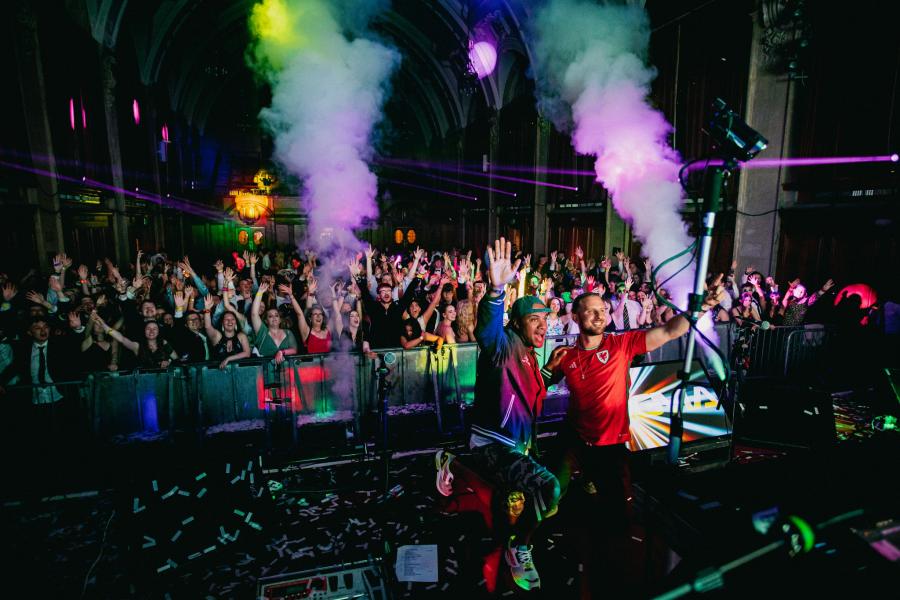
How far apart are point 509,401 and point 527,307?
811mm

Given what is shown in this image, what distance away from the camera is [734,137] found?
2.79m

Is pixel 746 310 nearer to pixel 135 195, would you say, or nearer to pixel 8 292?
pixel 8 292

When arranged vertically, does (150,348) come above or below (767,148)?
below

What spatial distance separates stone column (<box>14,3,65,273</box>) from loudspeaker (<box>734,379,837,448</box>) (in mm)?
15091

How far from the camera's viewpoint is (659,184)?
28.6 ft

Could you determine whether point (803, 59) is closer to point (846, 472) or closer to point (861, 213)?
point (861, 213)

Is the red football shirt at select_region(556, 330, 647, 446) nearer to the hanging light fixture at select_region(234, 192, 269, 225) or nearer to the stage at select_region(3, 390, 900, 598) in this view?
the stage at select_region(3, 390, 900, 598)

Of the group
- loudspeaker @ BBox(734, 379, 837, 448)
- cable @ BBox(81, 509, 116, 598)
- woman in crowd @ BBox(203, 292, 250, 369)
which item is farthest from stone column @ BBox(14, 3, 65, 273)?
loudspeaker @ BBox(734, 379, 837, 448)

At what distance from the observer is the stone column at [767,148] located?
10508 mm

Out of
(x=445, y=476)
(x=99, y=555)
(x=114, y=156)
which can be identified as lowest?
(x=99, y=555)

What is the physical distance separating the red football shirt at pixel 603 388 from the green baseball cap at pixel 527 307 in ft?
1.78

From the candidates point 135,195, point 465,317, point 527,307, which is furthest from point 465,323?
point 135,195

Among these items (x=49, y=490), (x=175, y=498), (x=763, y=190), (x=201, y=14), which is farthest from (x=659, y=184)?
(x=201, y=14)

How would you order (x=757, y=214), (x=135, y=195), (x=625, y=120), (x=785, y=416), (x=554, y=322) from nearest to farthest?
(x=785, y=416)
(x=554, y=322)
(x=625, y=120)
(x=757, y=214)
(x=135, y=195)
